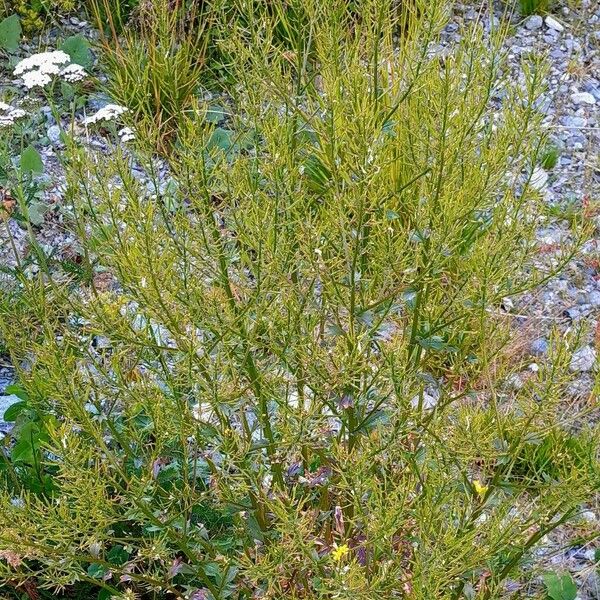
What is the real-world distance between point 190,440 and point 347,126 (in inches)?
46.8

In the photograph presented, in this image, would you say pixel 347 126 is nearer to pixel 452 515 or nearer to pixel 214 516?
pixel 452 515

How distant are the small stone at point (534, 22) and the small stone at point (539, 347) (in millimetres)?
2333

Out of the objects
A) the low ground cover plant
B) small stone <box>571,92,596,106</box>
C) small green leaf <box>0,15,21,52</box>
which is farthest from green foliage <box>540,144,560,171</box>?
small green leaf <box>0,15,21,52</box>

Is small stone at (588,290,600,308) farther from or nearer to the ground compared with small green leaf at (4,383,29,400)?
nearer to the ground

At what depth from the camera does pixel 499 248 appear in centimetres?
194

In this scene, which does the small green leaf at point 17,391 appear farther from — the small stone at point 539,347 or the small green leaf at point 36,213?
the small stone at point 539,347

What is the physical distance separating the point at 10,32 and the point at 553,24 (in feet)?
9.63

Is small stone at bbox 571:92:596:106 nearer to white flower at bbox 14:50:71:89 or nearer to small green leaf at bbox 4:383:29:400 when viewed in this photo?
white flower at bbox 14:50:71:89

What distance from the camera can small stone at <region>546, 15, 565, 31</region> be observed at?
5.37 metres

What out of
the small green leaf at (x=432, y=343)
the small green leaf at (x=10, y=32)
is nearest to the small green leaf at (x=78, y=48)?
the small green leaf at (x=10, y=32)

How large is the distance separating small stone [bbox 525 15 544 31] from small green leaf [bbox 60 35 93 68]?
2.44 metres

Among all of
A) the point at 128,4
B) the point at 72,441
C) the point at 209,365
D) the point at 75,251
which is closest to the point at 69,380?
the point at 72,441

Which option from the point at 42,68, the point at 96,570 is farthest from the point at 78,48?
the point at 96,570

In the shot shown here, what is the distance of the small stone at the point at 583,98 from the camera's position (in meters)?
4.95
